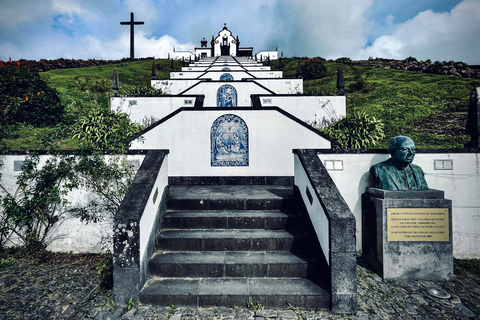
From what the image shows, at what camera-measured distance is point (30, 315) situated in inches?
124

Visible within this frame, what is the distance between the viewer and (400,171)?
4402 mm

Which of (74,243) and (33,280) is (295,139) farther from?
(33,280)

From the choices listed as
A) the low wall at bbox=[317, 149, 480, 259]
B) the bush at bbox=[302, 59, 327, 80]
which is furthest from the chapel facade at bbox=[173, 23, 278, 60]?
the low wall at bbox=[317, 149, 480, 259]

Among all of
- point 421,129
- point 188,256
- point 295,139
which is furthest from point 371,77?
point 188,256

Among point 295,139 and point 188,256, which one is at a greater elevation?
point 295,139

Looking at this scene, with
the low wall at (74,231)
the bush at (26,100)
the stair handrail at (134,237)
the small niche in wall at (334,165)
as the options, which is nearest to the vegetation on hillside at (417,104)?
the small niche in wall at (334,165)

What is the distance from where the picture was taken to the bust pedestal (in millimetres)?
4020

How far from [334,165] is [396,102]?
15173 millimetres

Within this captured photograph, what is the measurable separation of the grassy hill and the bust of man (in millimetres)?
6032

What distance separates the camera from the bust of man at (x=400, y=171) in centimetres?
424

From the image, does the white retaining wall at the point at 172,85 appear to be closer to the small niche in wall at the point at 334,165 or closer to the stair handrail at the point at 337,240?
the small niche in wall at the point at 334,165

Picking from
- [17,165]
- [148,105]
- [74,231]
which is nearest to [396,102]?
[148,105]

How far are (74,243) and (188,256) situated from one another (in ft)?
9.05

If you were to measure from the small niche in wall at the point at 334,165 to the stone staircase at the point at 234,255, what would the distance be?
3.50 feet
